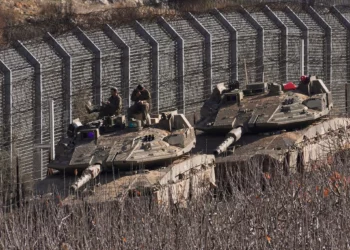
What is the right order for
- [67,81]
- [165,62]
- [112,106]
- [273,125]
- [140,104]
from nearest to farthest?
1. [140,104]
2. [112,106]
3. [273,125]
4. [67,81]
5. [165,62]

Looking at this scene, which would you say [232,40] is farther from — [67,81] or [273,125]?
[273,125]

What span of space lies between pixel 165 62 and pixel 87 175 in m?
12.8

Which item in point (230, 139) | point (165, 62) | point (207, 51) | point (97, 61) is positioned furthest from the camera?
point (207, 51)

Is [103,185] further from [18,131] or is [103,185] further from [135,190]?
[18,131]

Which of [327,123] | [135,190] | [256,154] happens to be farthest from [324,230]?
[327,123]

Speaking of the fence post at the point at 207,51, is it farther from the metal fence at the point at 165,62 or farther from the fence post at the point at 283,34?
the fence post at the point at 283,34

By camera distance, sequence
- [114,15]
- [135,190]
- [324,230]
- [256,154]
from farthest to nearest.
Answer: [114,15]
[256,154]
[135,190]
[324,230]

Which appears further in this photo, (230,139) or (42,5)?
(42,5)

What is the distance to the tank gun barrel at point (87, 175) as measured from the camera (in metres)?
34.9

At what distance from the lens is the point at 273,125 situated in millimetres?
40312

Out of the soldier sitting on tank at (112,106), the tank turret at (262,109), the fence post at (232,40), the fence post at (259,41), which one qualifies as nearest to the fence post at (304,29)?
the fence post at (259,41)

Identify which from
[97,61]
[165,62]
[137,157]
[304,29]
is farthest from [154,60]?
[137,157]

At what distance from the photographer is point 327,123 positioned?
4159 centimetres

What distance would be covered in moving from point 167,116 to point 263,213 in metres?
11.6
